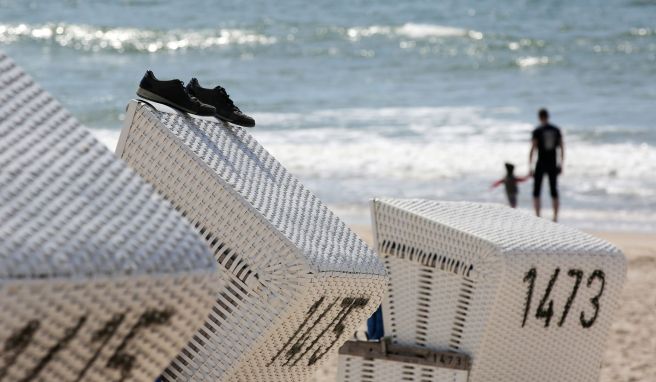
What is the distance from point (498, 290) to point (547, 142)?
22.5ft

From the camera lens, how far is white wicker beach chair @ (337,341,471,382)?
12.3 feet

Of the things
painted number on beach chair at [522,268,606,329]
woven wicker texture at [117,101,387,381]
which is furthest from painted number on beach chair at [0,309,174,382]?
painted number on beach chair at [522,268,606,329]

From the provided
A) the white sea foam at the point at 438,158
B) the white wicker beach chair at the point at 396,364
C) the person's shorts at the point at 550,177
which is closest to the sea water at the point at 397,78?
the white sea foam at the point at 438,158

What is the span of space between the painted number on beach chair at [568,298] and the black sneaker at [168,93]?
1199mm

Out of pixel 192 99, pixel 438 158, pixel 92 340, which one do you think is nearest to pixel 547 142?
pixel 438 158

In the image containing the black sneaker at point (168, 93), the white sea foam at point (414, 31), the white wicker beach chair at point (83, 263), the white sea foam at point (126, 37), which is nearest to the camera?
the white wicker beach chair at point (83, 263)

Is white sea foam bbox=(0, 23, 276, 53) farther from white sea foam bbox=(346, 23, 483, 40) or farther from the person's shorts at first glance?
the person's shorts

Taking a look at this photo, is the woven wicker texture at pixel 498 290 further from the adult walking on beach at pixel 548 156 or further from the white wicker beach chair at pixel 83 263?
the adult walking on beach at pixel 548 156

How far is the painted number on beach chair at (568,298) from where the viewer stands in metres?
3.81

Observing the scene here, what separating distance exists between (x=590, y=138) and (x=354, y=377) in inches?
449

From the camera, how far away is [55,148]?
6.29 feet

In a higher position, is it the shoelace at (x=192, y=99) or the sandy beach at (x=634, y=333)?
the shoelace at (x=192, y=99)

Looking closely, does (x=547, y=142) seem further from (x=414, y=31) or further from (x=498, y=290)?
(x=414, y=31)

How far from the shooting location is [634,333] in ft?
20.6
